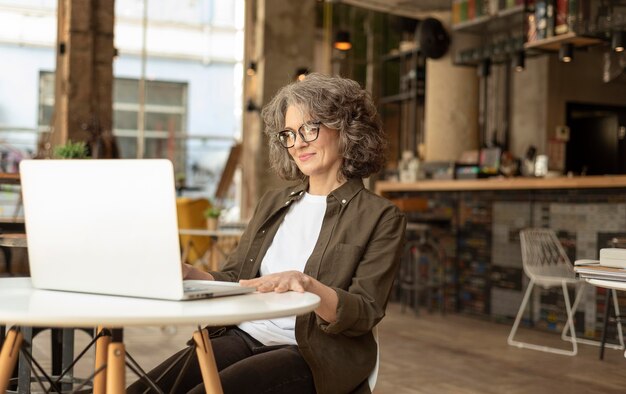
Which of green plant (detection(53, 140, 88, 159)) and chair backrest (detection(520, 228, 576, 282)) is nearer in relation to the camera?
green plant (detection(53, 140, 88, 159))

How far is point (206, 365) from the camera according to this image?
161 cm

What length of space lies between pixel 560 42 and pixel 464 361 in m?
3.43

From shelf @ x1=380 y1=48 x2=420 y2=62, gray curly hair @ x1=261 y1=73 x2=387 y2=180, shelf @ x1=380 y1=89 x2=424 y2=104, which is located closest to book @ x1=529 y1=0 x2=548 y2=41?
shelf @ x1=380 y1=48 x2=420 y2=62

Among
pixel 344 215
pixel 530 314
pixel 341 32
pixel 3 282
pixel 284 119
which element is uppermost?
pixel 341 32

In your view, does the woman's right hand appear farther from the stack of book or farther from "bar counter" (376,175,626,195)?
"bar counter" (376,175,626,195)

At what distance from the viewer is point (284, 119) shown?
2.33 metres

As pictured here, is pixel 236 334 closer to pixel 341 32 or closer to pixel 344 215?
pixel 344 215

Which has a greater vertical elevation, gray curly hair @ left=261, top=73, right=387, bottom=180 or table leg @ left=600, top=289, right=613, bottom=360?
gray curly hair @ left=261, top=73, right=387, bottom=180

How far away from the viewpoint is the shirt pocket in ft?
6.68

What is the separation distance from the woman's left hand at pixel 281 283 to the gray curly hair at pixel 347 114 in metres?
0.51

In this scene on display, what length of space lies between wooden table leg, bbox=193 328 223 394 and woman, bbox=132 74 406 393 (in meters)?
0.18

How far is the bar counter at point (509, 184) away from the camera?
5.95m

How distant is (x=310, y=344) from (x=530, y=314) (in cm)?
517

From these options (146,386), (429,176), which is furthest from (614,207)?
(146,386)
